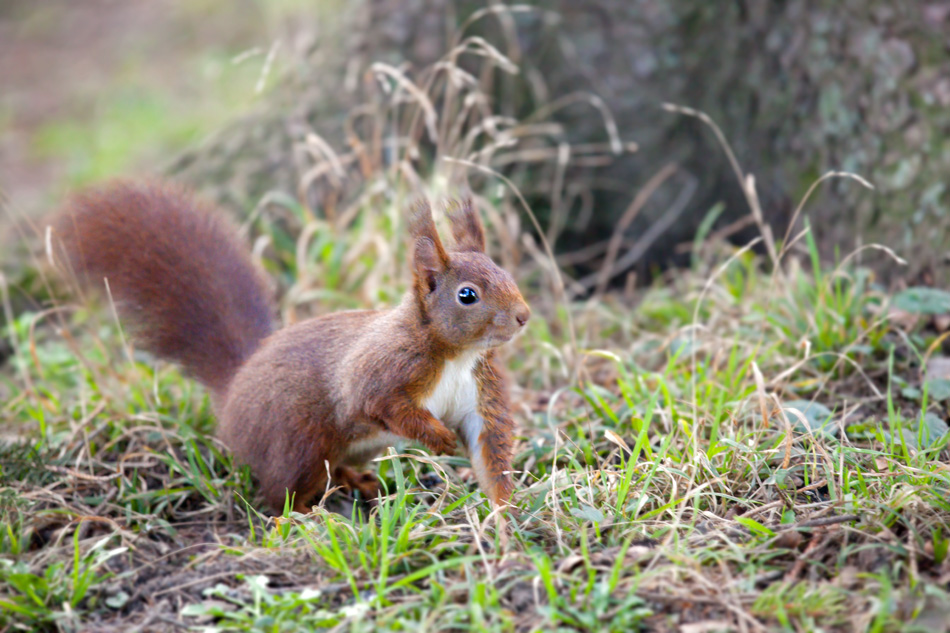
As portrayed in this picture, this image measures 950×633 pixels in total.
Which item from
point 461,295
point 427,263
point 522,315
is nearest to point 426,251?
point 427,263

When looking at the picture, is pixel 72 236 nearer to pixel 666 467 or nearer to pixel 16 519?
pixel 16 519

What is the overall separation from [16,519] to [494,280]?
150 centimetres

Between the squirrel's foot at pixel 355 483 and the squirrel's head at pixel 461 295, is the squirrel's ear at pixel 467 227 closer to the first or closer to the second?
the squirrel's head at pixel 461 295

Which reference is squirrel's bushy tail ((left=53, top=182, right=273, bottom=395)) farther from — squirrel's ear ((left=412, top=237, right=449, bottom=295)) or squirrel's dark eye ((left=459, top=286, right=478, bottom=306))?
squirrel's dark eye ((left=459, top=286, right=478, bottom=306))

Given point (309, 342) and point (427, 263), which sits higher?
point (427, 263)

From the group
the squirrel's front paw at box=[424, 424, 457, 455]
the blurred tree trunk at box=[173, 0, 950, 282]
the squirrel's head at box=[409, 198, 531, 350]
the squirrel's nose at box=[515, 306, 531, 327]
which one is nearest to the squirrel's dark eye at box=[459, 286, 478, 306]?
the squirrel's head at box=[409, 198, 531, 350]

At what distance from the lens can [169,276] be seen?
9.38 feet

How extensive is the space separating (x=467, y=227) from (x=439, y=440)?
0.65 m

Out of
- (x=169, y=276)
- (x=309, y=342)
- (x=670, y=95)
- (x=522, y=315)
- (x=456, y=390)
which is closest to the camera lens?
(x=522, y=315)

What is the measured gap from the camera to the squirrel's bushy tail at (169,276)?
9.32 ft

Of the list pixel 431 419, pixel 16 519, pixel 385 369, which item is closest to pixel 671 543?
pixel 431 419

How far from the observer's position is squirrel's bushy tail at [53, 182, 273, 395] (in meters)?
2.84

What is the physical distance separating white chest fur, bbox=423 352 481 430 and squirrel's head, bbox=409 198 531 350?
0.08 m

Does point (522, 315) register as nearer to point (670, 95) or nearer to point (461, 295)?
point (461, 295)
